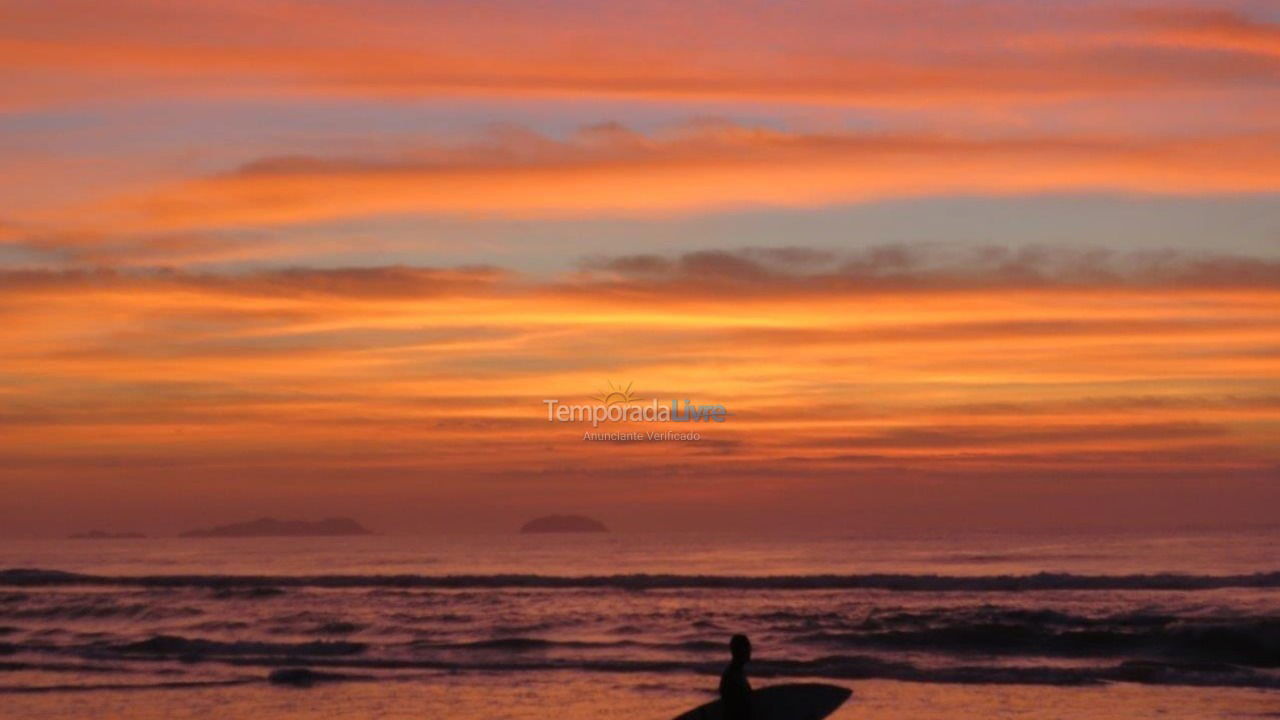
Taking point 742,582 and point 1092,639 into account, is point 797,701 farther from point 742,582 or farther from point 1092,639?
point 742,582

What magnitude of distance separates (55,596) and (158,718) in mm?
24194

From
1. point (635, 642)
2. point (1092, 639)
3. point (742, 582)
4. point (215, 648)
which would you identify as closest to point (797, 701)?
point (635, 642)

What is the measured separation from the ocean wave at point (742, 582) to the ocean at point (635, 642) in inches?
5.5

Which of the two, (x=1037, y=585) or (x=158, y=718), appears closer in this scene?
(x=158, y=718)

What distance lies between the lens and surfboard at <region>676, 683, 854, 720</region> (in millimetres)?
15007

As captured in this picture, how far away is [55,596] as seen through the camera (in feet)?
133

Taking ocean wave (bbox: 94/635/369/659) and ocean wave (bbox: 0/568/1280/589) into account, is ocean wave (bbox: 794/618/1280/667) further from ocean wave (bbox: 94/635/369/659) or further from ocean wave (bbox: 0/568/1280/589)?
ocean wave (bbox: 0/568/1280/589)

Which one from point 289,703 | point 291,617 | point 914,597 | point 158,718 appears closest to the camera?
point 158,718

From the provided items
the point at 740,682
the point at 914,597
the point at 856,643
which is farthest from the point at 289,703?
the point at 914,597

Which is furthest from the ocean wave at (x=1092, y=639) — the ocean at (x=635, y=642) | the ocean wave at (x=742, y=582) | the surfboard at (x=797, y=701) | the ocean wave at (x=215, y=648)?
the surfboard at (x=797, y=701)

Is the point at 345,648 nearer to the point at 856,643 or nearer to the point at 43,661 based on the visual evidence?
the point at 43,661

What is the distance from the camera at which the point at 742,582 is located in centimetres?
4462

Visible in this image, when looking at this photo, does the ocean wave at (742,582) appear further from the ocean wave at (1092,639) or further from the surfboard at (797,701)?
the surfboard at (797,701)

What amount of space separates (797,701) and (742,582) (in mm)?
29466
